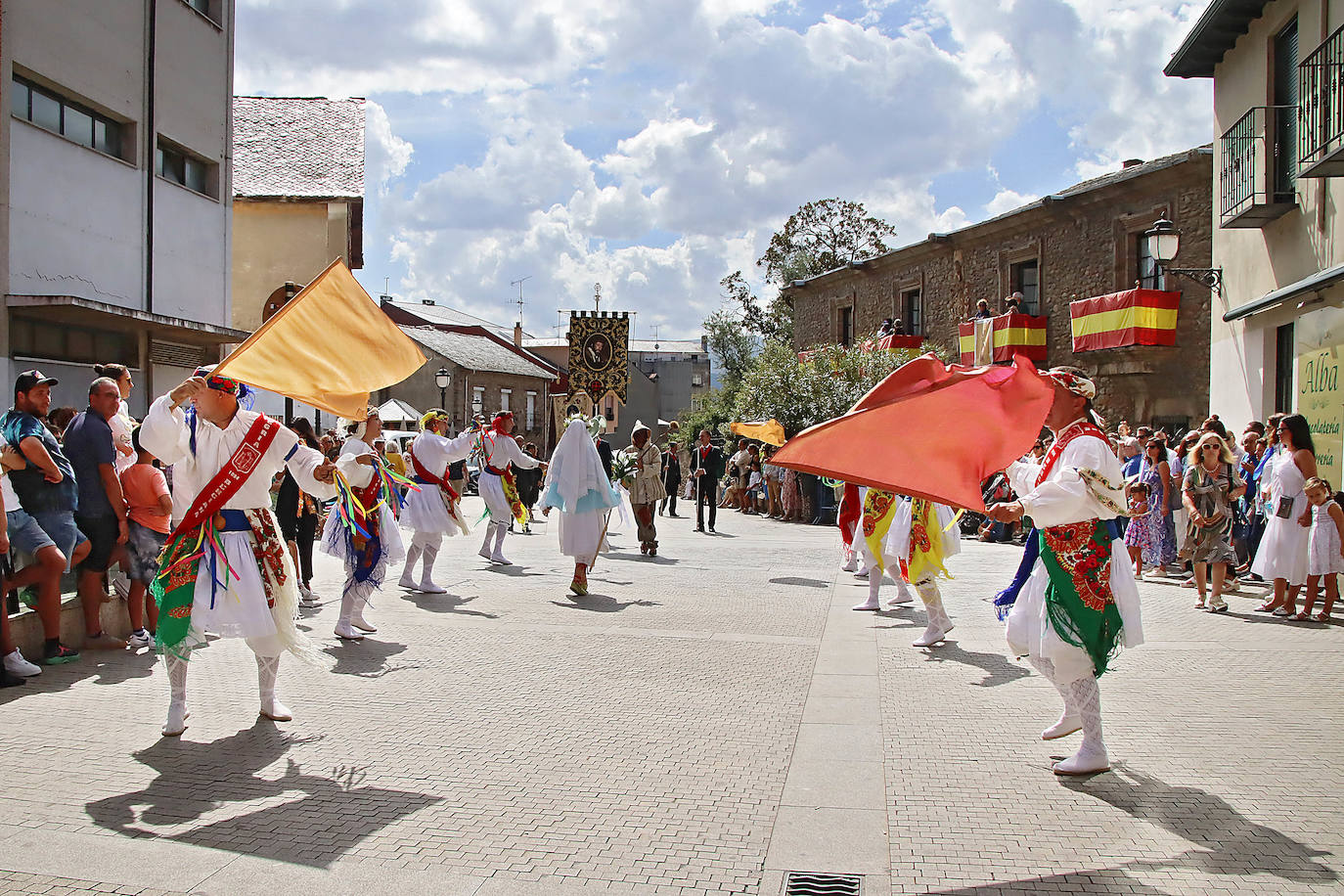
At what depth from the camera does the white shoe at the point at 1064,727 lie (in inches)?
207

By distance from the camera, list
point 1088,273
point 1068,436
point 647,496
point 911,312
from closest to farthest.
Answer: point 1068,436, point 647,496, point 1088,273, point 911,312

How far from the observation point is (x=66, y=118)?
1532cm

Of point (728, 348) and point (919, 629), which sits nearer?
point (919, 629)

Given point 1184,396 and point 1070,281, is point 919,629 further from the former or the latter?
point 1070,281

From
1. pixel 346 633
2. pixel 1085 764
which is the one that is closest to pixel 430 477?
pixel 346 633

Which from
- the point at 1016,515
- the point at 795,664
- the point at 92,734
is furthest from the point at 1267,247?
the point at 92,734

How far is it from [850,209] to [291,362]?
1818 inches

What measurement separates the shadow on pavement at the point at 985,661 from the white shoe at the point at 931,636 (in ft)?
0.22

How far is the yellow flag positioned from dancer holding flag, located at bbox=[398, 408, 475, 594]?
16.4 feet

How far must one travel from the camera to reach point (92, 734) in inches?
217

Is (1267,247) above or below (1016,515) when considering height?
above

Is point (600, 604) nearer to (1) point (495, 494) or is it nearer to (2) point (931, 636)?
(1) point (495, 494)

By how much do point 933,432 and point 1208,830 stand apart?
192 cm

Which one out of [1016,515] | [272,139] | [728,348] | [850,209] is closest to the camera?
[1016,515]
